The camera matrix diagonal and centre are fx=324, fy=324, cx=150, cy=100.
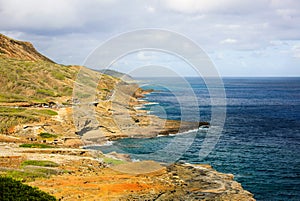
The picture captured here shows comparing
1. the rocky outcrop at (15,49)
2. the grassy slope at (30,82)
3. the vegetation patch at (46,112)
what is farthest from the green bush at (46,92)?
the rocky outcrop at (15,49)

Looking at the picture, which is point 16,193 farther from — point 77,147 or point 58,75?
point 58,75

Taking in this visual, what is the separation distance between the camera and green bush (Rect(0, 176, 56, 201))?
17.9 m

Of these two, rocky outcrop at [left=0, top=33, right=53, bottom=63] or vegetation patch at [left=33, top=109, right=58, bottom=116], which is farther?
rocky outcrop at [left=0, top=33, right=53, bottom=63]

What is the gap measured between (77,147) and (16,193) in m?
30.7

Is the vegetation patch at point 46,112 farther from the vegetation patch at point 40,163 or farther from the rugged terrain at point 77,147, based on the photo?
the vegetation patch at point 40,163

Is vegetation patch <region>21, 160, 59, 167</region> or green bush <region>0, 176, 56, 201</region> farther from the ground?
green bush <region>0, 176, 56, 201</region>

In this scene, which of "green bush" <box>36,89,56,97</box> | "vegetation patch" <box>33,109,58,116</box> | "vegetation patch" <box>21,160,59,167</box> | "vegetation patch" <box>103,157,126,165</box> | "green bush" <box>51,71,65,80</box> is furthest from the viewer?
"green bush" <box>51,71,65,80</box>

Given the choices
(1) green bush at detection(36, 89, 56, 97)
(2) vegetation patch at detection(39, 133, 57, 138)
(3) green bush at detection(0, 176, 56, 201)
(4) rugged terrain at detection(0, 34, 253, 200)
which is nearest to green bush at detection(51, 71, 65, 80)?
(4) rugged terrain at detection(0, 34, 253, 200)

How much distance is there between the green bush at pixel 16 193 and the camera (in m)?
17.9

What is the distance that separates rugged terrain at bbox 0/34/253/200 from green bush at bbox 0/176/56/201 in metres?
4.34

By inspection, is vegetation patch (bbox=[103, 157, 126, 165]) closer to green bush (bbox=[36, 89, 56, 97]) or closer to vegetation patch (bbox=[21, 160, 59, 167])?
vegetation patch (bbox=[21, 160, 59, 167])

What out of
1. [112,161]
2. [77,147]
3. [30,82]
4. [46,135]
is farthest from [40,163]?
[30,82]

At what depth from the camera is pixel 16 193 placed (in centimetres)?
1856

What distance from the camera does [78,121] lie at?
60.9 metres
